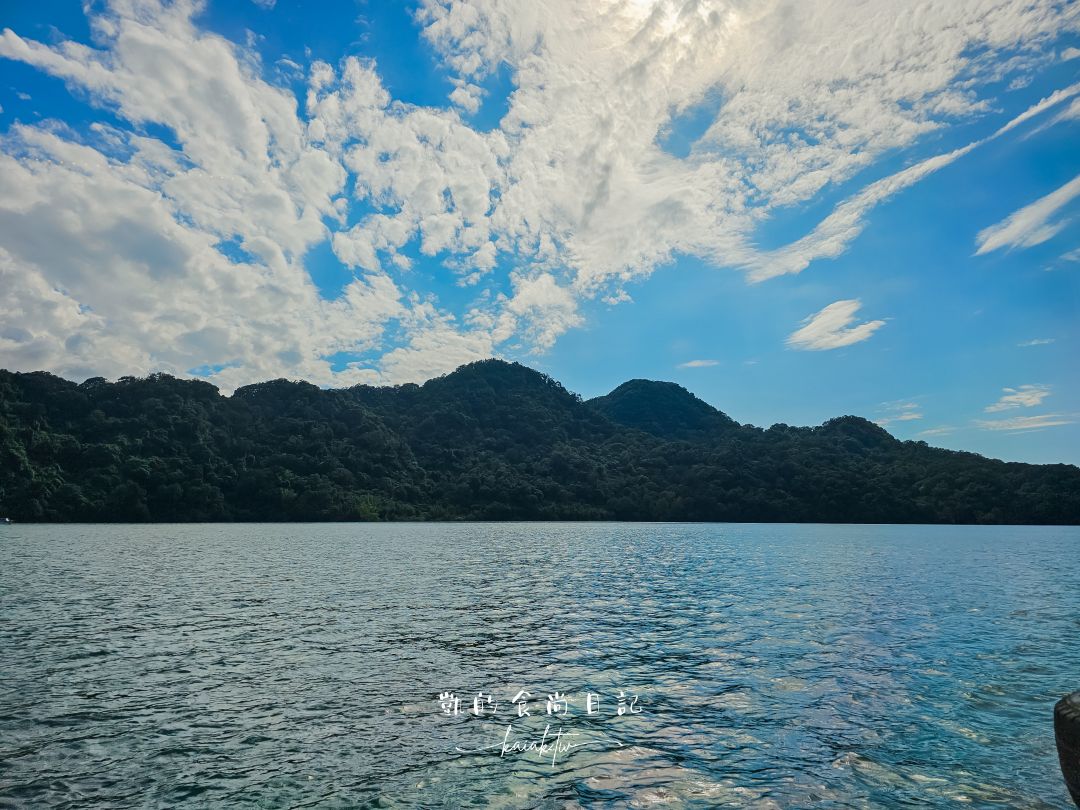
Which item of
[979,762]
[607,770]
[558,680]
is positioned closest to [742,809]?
[607,770]

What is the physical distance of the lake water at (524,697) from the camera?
14477 millimetres

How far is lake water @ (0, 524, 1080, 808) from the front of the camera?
14477mm

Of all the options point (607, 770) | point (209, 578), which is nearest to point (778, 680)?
point (607, 770)

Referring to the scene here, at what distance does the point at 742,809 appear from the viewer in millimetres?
13211

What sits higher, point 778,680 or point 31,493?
point 31,493

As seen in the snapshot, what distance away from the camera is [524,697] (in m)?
21.6

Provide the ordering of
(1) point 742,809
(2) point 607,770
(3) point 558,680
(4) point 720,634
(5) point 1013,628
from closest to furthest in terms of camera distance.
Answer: (1) point 742,809 → (2) point 607,770 → (3) point 558,680 → (4) point 720,634 → (5) point 1013,628

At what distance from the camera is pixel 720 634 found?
33.3 metres

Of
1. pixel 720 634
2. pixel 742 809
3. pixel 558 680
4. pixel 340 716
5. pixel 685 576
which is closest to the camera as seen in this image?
pixel 742 809

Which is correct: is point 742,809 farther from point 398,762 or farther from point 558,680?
point 558,680

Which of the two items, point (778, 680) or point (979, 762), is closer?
point (979, 762)

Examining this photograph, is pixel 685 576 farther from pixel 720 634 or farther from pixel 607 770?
pixel 607 770

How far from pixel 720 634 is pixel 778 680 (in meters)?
9.57

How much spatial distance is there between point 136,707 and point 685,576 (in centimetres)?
5206
